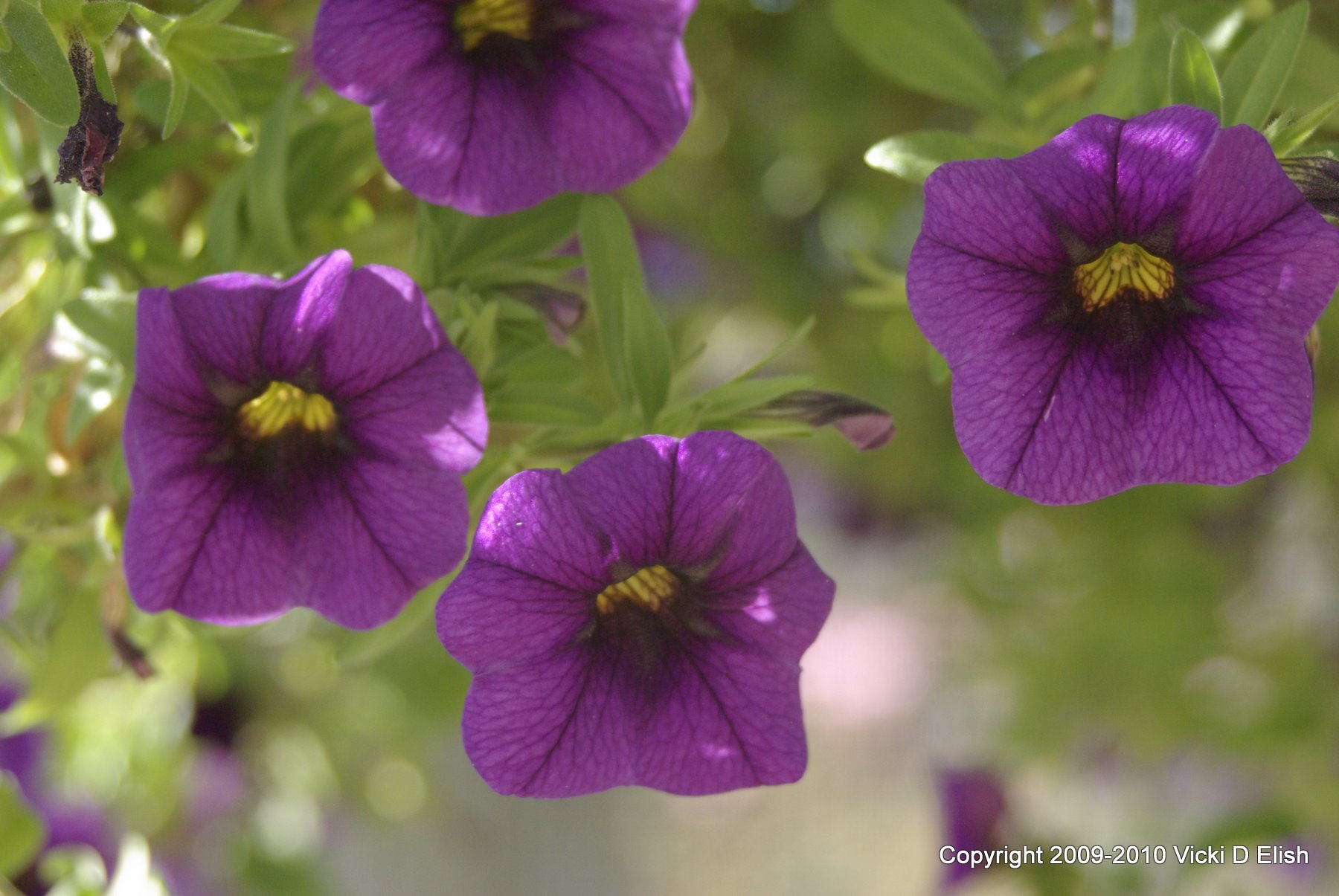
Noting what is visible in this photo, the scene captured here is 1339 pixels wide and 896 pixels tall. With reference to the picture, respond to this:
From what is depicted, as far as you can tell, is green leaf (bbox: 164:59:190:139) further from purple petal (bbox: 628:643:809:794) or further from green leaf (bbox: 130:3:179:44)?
purple petal (bbox: 628:643:809:794)

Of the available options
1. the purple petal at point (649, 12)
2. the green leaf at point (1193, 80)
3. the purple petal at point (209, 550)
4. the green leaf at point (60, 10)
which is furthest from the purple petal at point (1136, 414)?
the green leaf at point (60, 10)

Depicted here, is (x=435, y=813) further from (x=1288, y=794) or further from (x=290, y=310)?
(x=290, y=310)

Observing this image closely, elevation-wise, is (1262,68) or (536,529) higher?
(1262,68)

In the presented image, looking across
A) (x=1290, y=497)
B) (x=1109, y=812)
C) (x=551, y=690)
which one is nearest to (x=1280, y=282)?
(x=551, y=690)

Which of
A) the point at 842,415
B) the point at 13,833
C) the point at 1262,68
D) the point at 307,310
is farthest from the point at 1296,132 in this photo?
the point at 13,833

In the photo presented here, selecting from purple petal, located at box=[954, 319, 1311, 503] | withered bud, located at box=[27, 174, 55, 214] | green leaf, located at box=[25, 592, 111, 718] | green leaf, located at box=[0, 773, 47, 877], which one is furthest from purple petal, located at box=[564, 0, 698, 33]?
green leaf, located at box=[0, 773, 47, 877]

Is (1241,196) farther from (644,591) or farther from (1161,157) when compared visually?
(644,591)
